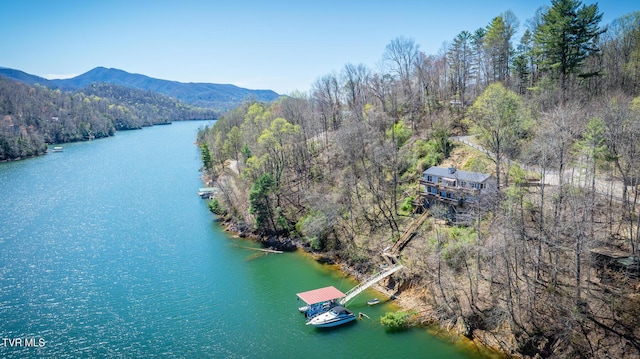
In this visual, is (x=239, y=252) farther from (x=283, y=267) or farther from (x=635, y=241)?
(x=635, y=241)

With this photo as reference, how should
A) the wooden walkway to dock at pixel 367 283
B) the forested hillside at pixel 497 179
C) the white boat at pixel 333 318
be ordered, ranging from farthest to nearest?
the wooden walkway to dock at pixel 367 283 < the white boat at pixel 333 318 < the forested hillside at pixel 497 179

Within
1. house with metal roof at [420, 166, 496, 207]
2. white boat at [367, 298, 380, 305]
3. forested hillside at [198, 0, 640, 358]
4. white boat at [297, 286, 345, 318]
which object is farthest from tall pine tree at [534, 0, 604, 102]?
white boat at [297, 286, 345, 318]

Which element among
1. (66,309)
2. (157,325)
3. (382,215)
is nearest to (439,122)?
(382,215)

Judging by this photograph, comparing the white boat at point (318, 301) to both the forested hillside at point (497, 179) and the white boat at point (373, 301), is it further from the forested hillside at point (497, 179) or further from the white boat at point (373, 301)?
the forested hillside at point (497, 179)

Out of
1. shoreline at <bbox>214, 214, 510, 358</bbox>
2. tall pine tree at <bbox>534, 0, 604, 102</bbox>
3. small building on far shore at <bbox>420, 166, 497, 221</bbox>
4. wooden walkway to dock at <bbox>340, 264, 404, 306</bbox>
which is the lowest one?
shoreline at <bbox>214, 214, 510, 358</bbox>

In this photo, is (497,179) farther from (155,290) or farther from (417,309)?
(155,290)

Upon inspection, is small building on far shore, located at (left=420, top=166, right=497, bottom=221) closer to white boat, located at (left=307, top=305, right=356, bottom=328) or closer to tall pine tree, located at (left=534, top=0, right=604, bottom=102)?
white boat, located at (left=307, top=305, right=356, bottom=328)

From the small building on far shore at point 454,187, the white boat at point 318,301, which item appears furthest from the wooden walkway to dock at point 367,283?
the small building on far shore at point 454,187
